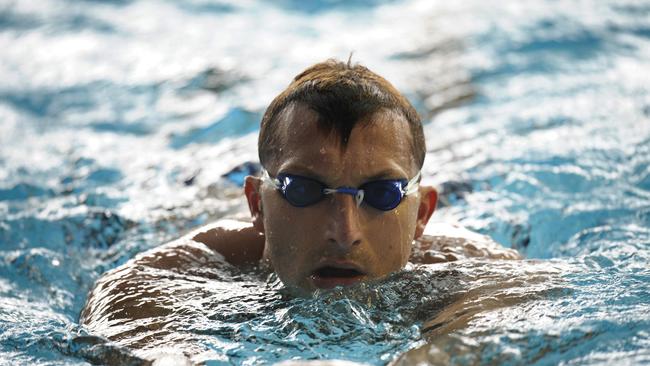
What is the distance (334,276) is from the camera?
10.9 ft

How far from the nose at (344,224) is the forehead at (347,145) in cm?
12

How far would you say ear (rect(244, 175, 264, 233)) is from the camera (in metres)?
3.73

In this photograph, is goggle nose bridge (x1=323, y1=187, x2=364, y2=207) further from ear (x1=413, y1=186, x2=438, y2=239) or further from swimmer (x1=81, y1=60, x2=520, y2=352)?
ear (x1=413, y1=186, x2=438, y2=239)

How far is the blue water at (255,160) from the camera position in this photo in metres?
3.03

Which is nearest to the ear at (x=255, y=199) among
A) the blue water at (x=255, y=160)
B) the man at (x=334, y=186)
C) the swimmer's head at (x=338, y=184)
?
the man at (x=334, y=186)

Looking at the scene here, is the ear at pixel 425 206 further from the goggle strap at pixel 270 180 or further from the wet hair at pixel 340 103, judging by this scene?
the goggle strap at pixel 270 180

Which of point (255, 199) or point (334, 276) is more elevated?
point (255, 199)

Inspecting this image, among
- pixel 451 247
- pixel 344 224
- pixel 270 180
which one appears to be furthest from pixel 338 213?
pixel 451 247

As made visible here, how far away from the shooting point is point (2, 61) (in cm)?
879

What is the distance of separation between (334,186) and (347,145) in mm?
158

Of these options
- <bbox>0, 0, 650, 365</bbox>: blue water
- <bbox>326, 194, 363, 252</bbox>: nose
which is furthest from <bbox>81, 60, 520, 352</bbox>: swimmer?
<bbox>0, 0, 650, 365</bbox>: blue water

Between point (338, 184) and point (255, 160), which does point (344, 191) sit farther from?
point (255, 160)

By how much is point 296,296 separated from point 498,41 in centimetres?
580

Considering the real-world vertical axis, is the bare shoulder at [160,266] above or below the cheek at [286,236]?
below
